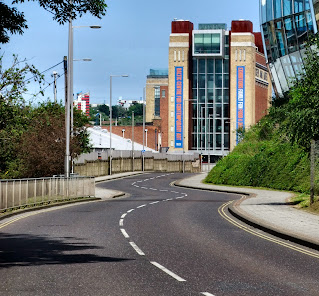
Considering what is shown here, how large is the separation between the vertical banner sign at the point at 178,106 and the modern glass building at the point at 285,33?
76143mm

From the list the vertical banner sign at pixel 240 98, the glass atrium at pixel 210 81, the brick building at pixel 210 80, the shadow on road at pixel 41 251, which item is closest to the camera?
the shadow on road at pixel 41 251

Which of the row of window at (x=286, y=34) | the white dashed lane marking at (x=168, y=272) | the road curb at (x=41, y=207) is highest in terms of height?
the row of window at (x=286, y=34)

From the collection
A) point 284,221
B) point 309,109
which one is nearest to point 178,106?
point 309,109

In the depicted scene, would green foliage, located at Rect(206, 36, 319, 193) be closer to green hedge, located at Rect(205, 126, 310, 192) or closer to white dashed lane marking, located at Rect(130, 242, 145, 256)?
green hedge, located at Rect(205, 126, 310, 192)

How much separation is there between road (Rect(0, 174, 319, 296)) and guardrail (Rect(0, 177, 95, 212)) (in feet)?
13.5

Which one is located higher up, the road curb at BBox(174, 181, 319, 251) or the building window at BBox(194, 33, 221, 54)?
the building window at BBox(194, 33, 221, 54)

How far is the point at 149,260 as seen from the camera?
13.6m

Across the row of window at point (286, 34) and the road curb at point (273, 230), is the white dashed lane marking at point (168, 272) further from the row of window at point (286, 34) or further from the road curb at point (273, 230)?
the row of window at point (286, 34)

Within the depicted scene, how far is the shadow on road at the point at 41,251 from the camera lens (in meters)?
13.4

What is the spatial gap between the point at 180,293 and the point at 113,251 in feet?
18.1

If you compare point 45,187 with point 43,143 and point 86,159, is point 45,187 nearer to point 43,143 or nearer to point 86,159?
point 43,143

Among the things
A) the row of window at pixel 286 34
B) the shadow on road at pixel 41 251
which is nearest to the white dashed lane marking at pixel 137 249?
the shadow on road at pixel 41 251

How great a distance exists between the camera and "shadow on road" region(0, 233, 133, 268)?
13445 mm

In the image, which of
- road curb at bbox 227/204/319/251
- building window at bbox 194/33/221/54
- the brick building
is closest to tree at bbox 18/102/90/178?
road curb at bbox 227/204/319/251
